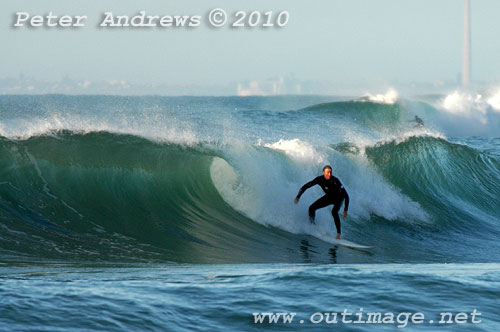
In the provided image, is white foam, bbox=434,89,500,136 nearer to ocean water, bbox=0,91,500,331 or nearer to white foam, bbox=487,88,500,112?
white foam, bbox=487,88,500,112

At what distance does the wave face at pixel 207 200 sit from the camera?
10.3 m

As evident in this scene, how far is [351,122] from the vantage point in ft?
110

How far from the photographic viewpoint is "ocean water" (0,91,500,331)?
615cm

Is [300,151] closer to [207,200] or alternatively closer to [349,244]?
[207,200]

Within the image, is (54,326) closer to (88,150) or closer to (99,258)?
(99,258)

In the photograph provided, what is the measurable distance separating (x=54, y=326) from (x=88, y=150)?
8558 mm

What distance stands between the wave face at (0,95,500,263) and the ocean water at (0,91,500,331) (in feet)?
0.12

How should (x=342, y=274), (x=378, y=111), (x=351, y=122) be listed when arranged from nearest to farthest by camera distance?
(x=342, y=274)
(x=351, y=122)
(x=378, y=111)

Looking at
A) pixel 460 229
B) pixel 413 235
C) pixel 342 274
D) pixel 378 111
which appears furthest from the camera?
pixel 378 111

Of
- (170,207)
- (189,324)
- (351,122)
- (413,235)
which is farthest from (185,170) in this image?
(351,122)

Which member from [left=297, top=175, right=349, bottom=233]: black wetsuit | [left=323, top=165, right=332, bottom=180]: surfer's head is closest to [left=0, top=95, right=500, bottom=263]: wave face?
[left=297, top=175, right=349, bottom=233]: black wetsuit

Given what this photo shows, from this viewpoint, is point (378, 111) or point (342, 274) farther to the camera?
point (378, 111)

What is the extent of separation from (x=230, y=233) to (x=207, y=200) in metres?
1.61

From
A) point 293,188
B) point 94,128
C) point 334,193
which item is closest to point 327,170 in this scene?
point 334,193
